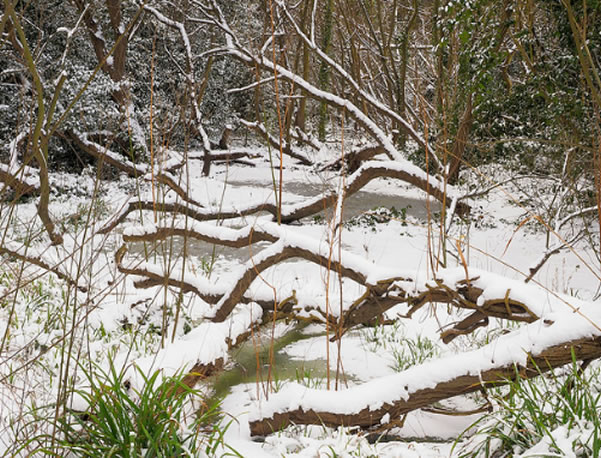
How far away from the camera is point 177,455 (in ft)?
5.67

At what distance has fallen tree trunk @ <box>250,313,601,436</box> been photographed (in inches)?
85.9

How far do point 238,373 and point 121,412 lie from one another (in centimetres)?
160

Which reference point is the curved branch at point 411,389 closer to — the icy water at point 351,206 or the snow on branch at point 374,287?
the snow on branch at point 374,287

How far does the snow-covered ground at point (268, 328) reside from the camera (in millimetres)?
2098

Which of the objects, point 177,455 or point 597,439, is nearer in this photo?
point 597,439

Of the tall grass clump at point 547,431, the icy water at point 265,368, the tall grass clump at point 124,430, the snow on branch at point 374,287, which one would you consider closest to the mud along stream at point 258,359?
the icy water at point 265,368

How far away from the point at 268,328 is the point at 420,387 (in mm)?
1905

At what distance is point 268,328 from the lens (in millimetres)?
4008

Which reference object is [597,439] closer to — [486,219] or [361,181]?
[361,181]

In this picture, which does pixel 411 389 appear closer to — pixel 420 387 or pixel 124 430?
pixel 420 387

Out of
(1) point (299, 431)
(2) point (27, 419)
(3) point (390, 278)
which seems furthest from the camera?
(3) point (390, 278)

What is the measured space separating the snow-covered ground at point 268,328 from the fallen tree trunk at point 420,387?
0.04ft

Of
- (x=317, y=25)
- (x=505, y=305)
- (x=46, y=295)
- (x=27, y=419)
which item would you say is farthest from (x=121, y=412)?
(x=317, y=25)

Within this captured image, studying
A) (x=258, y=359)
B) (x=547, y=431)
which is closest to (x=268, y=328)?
(x=258, y=359)
